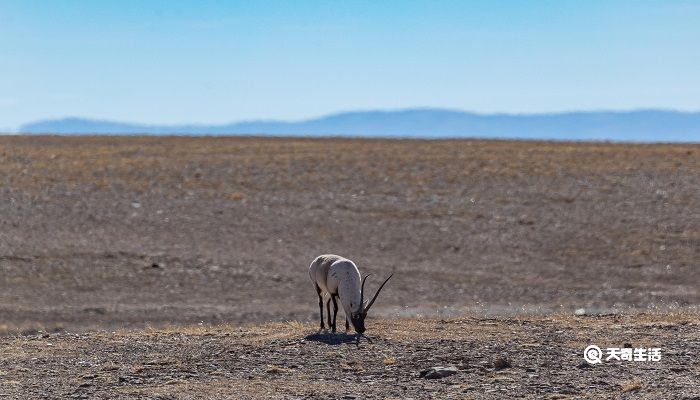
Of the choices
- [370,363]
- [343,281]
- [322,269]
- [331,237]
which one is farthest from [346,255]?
[370,363]

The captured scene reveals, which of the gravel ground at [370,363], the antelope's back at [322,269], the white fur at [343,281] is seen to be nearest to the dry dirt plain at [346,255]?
the gravel ground at [370,363]

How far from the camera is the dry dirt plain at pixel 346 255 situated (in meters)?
11.4

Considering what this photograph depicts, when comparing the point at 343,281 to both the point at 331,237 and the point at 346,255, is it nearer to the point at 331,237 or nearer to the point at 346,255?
the point at 346,255

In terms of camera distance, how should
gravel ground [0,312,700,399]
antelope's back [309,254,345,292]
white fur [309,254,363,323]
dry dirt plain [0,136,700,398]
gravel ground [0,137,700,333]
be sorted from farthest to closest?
gravel ground [0,137,700,333] < antelope's back [309,254,345,292] < white fur [309,254,363,323] < dry dirt plain [0,136,700,398] < gravel ground [0,312,700,399]

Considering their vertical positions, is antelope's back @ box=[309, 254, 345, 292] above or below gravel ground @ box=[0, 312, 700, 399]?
above

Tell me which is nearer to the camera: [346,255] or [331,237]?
[346,255]

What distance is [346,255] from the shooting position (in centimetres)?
2881

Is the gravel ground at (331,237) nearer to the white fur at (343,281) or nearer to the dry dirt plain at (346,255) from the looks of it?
the dry dirt plain at (346,255)

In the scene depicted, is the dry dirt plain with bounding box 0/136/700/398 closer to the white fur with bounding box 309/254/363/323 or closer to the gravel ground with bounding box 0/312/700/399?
the gravel ground with bounding box 0/312/700/399

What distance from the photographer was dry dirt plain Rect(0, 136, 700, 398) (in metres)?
11.4

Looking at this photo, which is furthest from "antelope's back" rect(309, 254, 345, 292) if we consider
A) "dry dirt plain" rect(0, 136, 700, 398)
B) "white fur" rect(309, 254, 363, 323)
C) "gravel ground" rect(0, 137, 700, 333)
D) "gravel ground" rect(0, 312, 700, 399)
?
"gravel ground" rect(0, 137, 700, 333)

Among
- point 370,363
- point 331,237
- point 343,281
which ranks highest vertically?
point 343,281

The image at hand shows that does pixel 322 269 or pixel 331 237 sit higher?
pixel 322 269

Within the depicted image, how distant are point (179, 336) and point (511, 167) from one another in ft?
101
